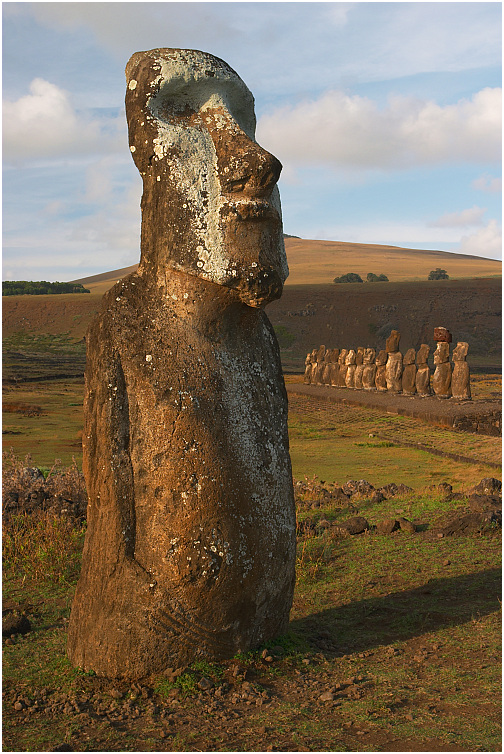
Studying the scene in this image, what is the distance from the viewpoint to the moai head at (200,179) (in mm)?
4234

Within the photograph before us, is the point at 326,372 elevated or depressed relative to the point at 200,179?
depressed

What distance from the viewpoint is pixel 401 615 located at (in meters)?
5.40

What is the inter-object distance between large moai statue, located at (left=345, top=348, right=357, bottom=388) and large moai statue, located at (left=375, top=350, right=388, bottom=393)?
1.66 m

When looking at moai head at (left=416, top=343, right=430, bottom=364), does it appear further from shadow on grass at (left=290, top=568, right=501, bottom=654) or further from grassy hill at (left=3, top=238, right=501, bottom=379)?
grassy hill at (left=3, top=238, right=501, bottom=379)

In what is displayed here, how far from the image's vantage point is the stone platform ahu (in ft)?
13.7

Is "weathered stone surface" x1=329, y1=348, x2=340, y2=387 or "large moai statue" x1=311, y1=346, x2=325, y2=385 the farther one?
"large moai statue" x1=311, y1=346, x2=325, y2=385

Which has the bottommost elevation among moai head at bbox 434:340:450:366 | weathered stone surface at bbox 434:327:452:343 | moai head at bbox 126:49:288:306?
moai head at bbox 434:340:450:366

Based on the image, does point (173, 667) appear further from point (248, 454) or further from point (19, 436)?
point (19, 436)

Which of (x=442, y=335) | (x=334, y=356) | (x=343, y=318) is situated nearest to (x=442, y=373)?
(x=442, y=335)

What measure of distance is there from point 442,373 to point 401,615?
19425mm

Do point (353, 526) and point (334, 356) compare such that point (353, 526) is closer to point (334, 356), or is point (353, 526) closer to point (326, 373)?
point (326, 373)

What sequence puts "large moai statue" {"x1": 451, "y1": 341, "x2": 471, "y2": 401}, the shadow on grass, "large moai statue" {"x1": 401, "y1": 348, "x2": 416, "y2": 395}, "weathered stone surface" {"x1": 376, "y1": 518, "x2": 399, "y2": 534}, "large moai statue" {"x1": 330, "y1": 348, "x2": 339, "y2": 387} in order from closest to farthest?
the shadow on grass < "weathered stone surface" {"x1": 376, "y1": 518, "x2": 399, "y2": 534} < "large moai statue" {"x1": 451, "y1": 341, "x2": 471, "y2": 401} < "large moai statue" {"x1": 401, "y1": 348, "x2": 416, "y2": 395} < "large moai statue" {"x1": 330, "y1": 348, "x2": 339, "y2": 387}

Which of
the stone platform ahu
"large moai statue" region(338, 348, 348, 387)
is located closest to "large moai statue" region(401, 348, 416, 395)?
"large moai statue" region(338, 348, 348, 387)

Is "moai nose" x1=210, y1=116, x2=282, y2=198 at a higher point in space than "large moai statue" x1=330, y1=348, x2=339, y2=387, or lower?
higher
